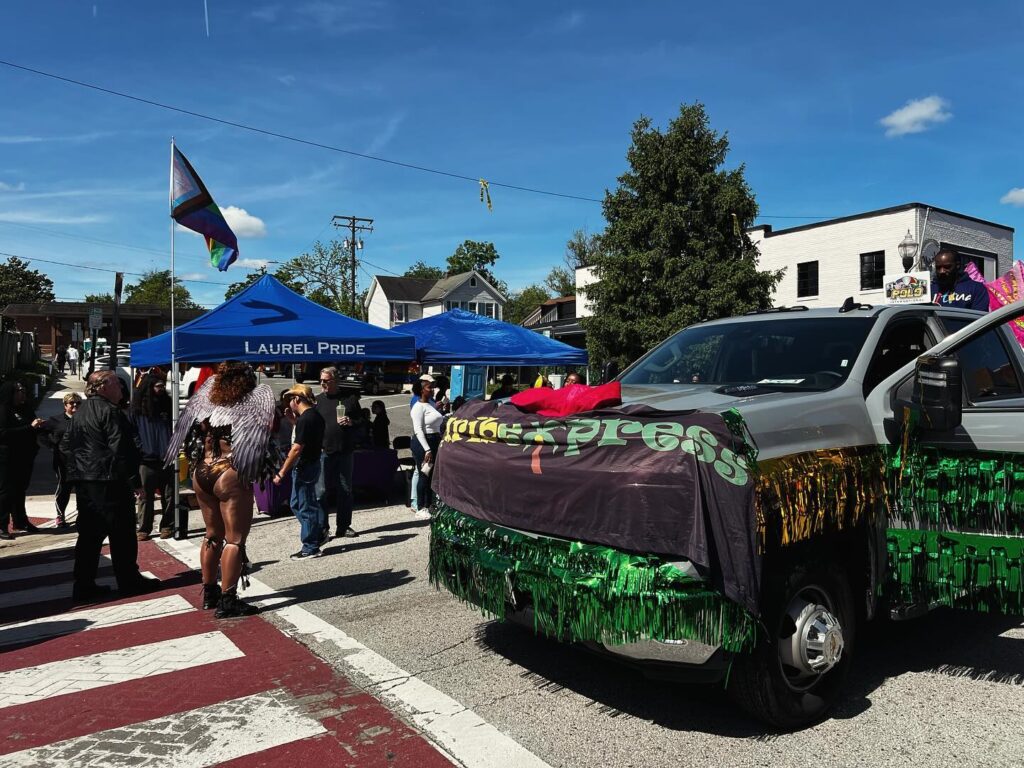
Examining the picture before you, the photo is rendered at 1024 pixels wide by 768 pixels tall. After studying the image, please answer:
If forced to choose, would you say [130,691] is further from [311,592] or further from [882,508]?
[882,508]

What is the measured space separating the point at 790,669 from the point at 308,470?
5.13 meters

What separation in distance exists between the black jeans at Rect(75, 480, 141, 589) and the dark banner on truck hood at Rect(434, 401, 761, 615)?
12.6 feet

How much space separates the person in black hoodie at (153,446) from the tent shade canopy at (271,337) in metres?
0.46

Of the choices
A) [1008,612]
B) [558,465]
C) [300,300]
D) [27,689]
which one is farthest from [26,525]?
[1008,612]

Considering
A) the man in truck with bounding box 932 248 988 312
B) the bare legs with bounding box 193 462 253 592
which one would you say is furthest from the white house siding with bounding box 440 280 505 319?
the bare legs with bounding box 193 462 253 592

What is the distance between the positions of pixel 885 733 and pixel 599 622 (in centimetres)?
153

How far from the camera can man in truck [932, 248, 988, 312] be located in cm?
647

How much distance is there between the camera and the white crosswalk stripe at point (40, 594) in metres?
6.31

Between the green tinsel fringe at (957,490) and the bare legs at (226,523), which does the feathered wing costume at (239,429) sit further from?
the green tinsel fringe at (957,490)

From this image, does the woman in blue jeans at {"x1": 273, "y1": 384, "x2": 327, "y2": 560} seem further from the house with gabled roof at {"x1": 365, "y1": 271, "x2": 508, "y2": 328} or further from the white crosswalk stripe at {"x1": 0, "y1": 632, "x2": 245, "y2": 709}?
the house with gabled roof at {"x1": 365, "y1": 271, "x2": 508, "y2": 328}

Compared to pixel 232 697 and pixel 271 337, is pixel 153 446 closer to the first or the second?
pixel 271 337

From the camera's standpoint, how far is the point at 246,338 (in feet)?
31.6

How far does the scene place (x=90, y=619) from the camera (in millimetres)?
5727

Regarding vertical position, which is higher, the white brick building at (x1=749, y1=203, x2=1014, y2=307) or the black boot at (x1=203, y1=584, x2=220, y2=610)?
the white brick building at (x1=749, y1=203, x2=1014, y2=307)
